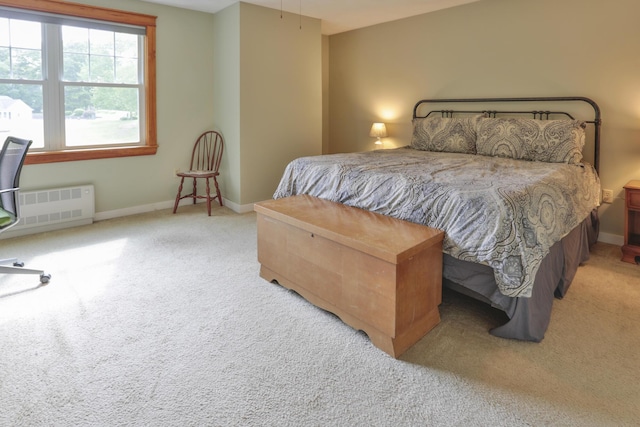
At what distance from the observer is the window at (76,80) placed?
3561mm

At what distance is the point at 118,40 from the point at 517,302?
4332 millimetres

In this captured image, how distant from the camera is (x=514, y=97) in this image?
389cm

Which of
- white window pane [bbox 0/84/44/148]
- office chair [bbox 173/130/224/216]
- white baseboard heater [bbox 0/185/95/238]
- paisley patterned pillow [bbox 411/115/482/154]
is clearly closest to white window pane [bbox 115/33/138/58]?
white window pane [bbox 0/84/44/148]

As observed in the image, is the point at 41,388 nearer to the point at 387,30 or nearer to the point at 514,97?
the point at 514,97

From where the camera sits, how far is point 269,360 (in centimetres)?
187

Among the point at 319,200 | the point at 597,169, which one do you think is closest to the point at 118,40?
the point at 319,200

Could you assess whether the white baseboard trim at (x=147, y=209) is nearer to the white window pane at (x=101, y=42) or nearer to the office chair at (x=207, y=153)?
the office chair at (x=207, y=153)

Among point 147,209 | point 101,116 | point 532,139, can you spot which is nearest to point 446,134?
point 532,139

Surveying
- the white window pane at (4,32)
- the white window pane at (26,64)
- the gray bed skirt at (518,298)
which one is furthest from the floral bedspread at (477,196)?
the white window pane at (4,32)

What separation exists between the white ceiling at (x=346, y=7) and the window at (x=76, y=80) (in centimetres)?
61

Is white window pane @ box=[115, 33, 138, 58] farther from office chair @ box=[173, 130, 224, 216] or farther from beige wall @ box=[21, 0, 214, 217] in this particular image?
office chair @ box=[173, 130, 224, 216]

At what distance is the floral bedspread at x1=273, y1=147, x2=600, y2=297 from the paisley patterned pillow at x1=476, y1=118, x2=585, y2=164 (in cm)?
14

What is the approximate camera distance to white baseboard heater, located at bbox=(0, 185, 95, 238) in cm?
362

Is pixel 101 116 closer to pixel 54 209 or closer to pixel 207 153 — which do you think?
pixel 54 209
